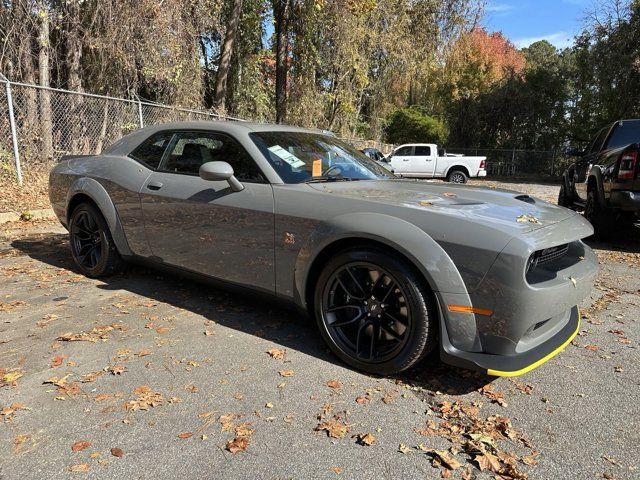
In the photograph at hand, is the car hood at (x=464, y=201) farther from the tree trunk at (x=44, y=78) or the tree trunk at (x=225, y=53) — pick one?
the tree trunk at (x=225, y=53)

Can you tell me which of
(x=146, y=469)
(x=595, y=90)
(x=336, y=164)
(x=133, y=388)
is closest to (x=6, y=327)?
(x=133, y=388)

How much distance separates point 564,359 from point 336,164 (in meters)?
2.16

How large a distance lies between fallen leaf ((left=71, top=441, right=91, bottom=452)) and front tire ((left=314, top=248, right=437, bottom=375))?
145 cm

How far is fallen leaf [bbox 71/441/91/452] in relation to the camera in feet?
7.59

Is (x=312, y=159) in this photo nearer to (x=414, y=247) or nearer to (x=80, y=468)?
(x=414, y=247)

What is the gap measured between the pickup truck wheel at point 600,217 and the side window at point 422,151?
13.8 m

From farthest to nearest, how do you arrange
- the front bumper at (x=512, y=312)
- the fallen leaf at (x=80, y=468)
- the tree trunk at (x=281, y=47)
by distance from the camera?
the tree trunk at (x=281, y=47), the front bumper at (x=512, y=312), the fallen leaf at (x=80, y=468)

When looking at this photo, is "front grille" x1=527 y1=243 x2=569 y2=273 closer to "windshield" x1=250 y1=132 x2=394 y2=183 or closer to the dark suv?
"windshield" x1=250 y1=132 x2=394 y2=183

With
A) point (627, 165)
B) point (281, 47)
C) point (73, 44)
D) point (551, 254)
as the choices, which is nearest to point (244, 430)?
point (551, 254)

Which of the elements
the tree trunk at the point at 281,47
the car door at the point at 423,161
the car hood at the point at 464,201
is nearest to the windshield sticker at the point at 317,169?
the car hood at the point at 464,201

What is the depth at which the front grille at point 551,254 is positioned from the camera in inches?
110

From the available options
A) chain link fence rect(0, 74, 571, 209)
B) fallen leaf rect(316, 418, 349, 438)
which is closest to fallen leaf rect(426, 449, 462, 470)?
fallen leaf rect(316, 418, 349, 438)

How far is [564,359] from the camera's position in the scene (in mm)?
3293

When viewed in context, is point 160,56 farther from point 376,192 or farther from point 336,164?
point 376,192
